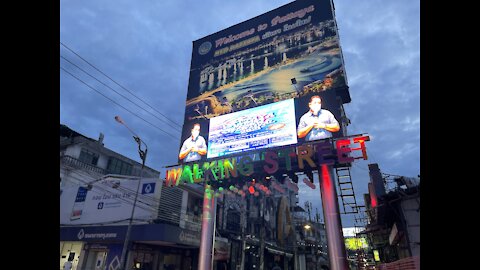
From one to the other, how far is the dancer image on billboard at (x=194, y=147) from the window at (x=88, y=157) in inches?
799

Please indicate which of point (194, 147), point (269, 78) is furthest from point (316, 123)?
point (194, 147)

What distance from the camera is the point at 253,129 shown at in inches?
860

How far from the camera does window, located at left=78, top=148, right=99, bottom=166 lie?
1469 inches

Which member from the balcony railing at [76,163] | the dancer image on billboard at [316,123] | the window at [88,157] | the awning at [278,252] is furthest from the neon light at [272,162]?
the awning at [278,252]

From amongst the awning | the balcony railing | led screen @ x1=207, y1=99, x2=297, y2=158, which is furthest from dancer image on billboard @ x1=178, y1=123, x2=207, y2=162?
the awning

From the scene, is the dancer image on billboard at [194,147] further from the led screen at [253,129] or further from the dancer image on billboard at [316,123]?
the dancer image on billboard at [316,123]

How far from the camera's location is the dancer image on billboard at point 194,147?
23.3 meters

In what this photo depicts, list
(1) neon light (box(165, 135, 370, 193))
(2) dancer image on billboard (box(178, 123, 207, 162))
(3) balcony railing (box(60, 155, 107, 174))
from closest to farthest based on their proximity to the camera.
Answer: (1) neon light (box(165, 135, 370, 193))
(2) dancer image on billboard (box(178, 123, 207, 162))
(3) balcony railing (box(60, 155, 107, 174))

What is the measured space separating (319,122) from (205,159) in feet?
30.5

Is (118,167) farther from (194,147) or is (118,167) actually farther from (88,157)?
(194,147)

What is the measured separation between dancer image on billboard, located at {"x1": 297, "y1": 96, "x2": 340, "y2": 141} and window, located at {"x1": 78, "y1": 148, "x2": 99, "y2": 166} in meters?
30.3

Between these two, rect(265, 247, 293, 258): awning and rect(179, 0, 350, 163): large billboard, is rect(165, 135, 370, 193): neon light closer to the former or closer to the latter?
rect(179, 0, 350, 163): large billboard
